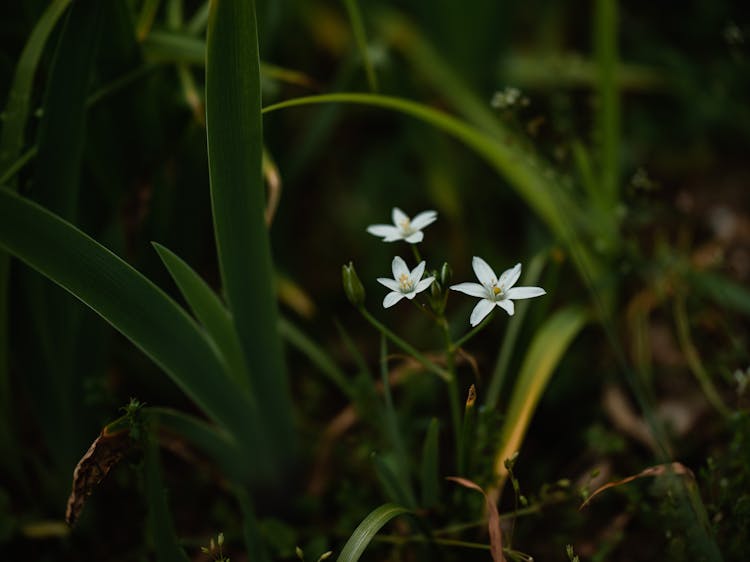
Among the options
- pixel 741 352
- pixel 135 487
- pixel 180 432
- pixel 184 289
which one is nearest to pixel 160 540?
pixel 180 432

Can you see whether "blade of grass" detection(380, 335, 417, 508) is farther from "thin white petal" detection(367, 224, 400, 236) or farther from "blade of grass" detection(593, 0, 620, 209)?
"blade of grass" detection(593, 0, 620, 209)

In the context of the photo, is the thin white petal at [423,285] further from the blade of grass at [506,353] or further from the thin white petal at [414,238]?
the blade of grass at [506,353]

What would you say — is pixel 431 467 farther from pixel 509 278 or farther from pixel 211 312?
pixel 211 312

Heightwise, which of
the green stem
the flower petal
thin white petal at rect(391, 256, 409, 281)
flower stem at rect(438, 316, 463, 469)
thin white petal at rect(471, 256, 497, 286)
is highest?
thin white petal at rect(391, 256, 409, 281)

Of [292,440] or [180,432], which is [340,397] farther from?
[180,432]

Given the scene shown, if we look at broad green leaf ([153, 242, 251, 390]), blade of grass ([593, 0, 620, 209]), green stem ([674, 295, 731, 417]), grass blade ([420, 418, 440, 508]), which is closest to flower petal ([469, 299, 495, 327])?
grass blade ([420, 418, 440, 508])
